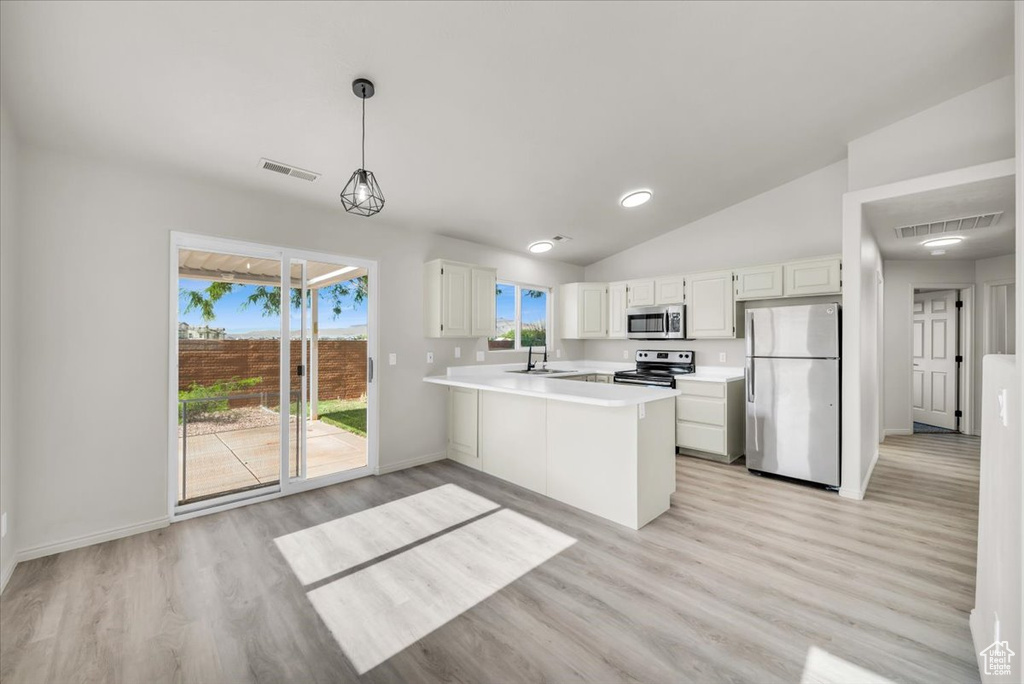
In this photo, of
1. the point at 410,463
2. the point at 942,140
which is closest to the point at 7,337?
the point at 410,463

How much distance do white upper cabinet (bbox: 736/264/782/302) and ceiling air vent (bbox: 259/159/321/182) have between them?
4212mm

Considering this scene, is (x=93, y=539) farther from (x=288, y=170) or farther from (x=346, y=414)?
(x=288, y=170)

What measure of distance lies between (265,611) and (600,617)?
63.3 inches

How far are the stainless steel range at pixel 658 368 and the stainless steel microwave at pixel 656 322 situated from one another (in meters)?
0.22

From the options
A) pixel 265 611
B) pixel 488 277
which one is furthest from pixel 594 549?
pixel 488 277

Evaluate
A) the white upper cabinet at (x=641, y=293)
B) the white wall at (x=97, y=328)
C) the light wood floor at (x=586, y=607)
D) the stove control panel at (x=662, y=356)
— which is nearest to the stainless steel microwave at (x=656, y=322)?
the white upper cabinet at (x=641, y=293)

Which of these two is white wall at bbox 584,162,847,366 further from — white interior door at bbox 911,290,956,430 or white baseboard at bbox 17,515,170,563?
white baseboard at bbox 17,515,170,563

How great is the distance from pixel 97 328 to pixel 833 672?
14.0ft

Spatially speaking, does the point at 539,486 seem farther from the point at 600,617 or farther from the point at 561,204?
the point at 561,204

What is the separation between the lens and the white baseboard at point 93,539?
249 centimetres

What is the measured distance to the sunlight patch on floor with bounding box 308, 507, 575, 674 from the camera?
1872mm

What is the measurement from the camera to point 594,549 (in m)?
2.59

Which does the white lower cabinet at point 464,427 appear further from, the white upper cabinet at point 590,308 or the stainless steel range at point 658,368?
the white upper cabinet at point 590,308

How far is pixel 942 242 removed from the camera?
4.41m
